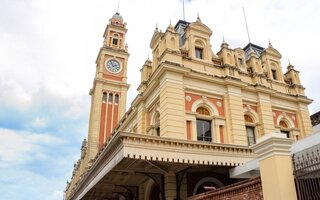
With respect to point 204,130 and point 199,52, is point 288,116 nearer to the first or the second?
point 204,130

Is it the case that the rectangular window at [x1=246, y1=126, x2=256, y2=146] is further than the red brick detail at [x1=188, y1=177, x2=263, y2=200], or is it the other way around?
the rectangular window at [x1=246, y1=126, x2=256, y2=146]

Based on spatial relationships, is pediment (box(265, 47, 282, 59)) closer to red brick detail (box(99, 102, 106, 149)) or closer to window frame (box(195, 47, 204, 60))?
window frame (box(195, 47, 204, 60))

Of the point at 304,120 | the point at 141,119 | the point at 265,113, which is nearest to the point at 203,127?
the point at 141,119

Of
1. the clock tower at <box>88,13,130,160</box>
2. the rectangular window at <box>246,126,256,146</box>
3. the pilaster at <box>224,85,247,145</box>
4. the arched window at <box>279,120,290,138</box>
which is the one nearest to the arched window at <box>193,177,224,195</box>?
the pilaster at <box>224,85,247,145</box>

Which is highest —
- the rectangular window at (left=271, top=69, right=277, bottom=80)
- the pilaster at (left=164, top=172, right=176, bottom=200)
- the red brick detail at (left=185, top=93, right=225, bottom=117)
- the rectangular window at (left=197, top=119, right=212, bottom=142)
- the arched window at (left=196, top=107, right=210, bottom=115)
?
the rectangular window at (left=271, top=69, right=277, bottom=80)

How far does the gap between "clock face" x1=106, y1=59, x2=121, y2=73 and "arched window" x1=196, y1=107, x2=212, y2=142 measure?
29651 millimetres

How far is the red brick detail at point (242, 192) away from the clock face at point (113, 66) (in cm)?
3741

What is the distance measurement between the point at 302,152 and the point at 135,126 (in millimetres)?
14569

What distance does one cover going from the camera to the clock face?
147ft

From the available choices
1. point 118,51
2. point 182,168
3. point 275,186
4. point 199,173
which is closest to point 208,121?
point 199,173

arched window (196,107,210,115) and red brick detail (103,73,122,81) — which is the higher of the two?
red brick detail (103,73,122,81)

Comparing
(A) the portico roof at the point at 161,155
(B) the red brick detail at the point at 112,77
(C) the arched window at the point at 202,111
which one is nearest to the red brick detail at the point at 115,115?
(B) the red brick detail at the point at 112,77

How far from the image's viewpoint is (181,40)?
67.9 ft

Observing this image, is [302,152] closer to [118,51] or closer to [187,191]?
[187,191]
